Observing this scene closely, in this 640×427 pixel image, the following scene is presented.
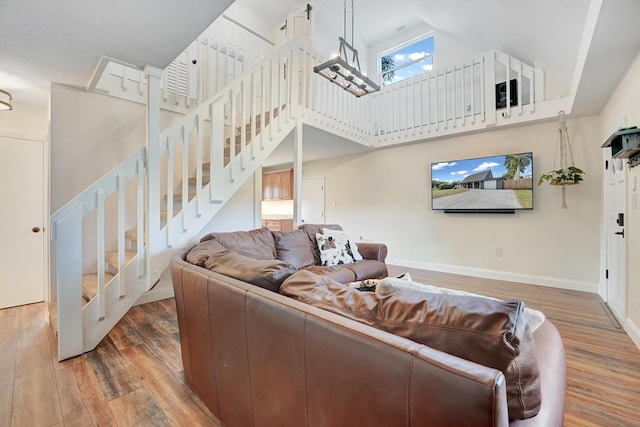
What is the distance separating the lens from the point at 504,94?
410 cm

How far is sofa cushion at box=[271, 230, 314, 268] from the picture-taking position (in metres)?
3.01

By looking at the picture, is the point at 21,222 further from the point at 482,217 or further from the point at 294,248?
the point at 482,217

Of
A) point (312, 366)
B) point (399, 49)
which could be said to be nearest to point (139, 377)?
point (312, 366)

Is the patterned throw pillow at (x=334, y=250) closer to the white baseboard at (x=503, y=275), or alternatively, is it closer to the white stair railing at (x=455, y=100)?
the white baseboard at (x=503, y=275)

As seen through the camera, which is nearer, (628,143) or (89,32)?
(89,32)

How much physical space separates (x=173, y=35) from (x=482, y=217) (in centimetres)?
457

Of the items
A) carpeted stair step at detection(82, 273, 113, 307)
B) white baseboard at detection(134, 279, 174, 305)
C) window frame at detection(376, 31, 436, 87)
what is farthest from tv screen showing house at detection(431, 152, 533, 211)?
carpeted stair step at detection(82, 273, 113, 307)

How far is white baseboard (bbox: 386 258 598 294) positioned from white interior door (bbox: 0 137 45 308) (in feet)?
16.8

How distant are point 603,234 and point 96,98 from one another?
19.9ft

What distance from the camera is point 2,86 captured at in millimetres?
2682

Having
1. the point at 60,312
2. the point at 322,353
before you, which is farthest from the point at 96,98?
the point at 322,353

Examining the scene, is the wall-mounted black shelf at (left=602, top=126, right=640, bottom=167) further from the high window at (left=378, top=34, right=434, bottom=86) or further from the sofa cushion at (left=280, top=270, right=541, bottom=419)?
the high window at (left=378, top=34, right=434, bottom=86)

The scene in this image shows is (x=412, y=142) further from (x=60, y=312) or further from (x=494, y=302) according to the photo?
(x=60, y=312)

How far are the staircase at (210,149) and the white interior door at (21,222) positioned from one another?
0.72 metres
